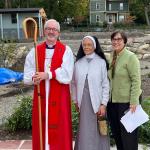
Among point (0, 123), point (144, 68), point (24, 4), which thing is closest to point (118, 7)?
point (24, 4)

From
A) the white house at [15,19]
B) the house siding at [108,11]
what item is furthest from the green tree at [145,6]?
the white house at [15,19]

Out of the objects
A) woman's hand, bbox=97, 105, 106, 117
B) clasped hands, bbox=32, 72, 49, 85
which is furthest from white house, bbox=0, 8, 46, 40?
clasped hands, bbox=32, 72, 49, 85

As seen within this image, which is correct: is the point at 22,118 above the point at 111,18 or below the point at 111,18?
below

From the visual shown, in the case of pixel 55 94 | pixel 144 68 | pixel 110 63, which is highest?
pixel 110 63

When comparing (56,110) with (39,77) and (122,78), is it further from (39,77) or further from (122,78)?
(122,78)

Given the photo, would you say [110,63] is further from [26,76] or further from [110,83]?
→ [26,76]

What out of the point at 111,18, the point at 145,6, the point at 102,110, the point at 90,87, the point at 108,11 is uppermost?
the point at 145,6

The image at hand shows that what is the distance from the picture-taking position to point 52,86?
4.71 metres

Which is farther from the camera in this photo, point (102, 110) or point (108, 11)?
point (108, 11)

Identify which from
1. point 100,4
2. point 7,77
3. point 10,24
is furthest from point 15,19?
point 100,4

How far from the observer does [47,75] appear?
4.55 m

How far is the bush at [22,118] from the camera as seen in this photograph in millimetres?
6548

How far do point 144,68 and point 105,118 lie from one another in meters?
11.8

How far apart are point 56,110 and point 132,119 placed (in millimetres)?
865
